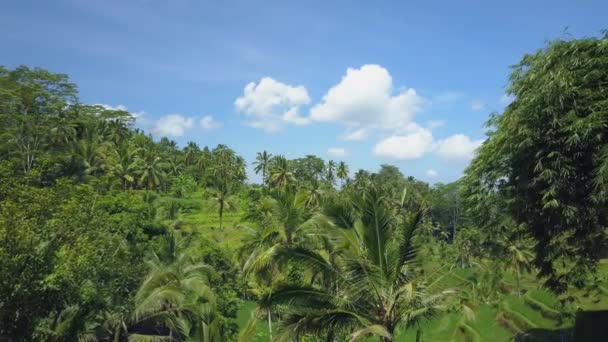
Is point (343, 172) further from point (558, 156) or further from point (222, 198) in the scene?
point (558, 156)

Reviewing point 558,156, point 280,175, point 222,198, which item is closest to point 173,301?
point 558,156

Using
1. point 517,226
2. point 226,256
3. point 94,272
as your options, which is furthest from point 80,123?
point 517,226

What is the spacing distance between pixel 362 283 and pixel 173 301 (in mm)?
9127

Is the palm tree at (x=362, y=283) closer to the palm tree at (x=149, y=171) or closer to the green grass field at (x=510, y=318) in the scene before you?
the green grass field at (x=510, y=318)

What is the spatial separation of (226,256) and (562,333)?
25636 mm

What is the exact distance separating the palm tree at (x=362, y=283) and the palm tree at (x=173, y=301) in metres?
7.24

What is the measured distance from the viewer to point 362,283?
9461mm

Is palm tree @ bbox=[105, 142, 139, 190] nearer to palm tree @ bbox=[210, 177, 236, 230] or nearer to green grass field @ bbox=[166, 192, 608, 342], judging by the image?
palm tree @ bbox=[210, 177, 236, 230]

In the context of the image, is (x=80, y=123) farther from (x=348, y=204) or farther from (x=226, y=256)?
(x=348, y=204)

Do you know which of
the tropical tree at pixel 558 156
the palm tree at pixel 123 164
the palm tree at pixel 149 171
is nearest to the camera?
the tropical tree at pixel 558 156

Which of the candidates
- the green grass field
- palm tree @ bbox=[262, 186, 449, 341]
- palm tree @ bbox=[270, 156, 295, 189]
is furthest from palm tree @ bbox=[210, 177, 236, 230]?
palm tree @ bbox=[262, 186, 449, 341]

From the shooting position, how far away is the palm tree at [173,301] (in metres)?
15.4

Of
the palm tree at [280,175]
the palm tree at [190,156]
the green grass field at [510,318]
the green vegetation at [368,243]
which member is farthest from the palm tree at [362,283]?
the palm tree at [190,156]

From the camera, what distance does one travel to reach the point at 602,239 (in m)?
12.6
